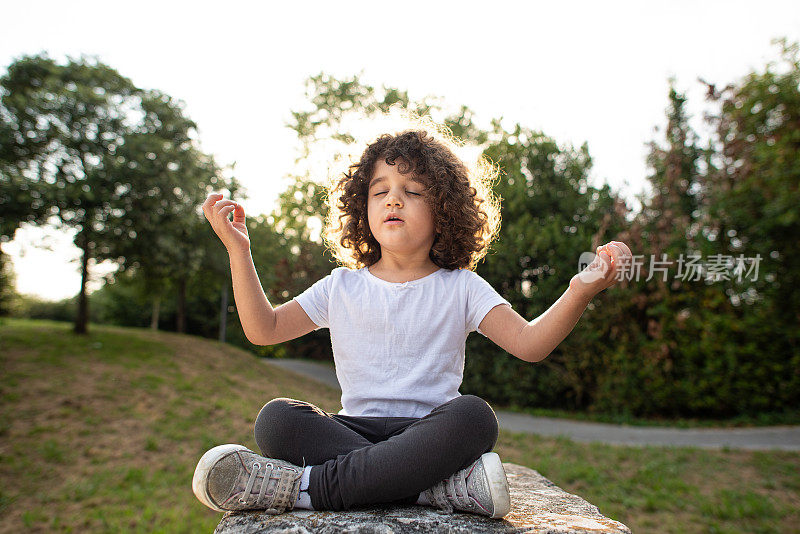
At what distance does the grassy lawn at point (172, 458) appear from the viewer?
12.8 feet

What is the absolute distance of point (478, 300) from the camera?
1.84 metres

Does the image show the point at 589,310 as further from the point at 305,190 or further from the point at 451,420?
the point at 451,420

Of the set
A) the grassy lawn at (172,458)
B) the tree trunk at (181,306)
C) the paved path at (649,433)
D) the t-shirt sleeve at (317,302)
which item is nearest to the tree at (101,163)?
the tree trunk at (181,306)

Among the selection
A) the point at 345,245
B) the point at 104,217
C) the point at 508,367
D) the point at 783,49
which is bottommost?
the point at 508,367

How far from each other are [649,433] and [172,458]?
17.3 feet

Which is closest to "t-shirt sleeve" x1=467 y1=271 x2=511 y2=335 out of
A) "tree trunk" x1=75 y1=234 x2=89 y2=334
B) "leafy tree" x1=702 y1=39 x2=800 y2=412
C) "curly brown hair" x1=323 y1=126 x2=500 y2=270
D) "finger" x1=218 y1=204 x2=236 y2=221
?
"curly brown hair" x1=323 y1=126 x2=500 y2=270

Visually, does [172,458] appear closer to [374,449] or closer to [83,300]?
[374,449]

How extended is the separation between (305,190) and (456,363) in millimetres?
5846

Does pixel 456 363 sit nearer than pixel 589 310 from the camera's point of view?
Yes

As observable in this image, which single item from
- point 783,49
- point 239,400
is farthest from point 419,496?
point 783,49

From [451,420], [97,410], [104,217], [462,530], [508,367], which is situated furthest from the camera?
[104,217]

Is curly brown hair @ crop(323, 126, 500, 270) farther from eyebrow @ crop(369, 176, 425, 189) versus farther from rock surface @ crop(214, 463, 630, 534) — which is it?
rock surface @ crop(214, 463, 630, 534)

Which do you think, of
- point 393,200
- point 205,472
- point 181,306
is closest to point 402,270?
point 393,200

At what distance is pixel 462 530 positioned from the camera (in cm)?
135
